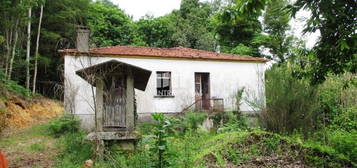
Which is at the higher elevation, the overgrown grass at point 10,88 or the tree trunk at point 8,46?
the tree trunk at point 8,46

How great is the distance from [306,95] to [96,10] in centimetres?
2500

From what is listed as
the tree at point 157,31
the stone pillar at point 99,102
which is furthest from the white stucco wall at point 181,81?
the tree at point 157,31

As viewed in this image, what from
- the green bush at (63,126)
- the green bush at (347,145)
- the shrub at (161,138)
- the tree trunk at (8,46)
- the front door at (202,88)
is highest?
the tree trunk at (8,46)

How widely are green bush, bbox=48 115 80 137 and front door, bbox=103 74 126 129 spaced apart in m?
3.99

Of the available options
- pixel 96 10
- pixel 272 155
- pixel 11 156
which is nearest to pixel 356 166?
pixel 272 155

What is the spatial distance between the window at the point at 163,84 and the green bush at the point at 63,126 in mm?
4393

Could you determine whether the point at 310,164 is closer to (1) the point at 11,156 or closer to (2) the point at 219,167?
(2) the point at 219,167

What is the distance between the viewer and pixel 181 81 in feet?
44.7

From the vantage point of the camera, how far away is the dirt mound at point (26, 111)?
11.6 metres

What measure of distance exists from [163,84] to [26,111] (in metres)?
7.04

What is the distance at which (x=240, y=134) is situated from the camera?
5816mm

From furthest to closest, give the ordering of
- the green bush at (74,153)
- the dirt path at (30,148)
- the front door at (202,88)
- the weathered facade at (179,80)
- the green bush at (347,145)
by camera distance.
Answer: the front door at (202,88)
the weathered facade at (179,80)
the dirt path at (30,148)
the green bush at (74,153)
the green bush at (347,145)

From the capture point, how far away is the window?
13384 mm

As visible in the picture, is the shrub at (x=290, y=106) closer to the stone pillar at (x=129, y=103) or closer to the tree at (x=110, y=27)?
the stone pillar at (x=129, y=103)
